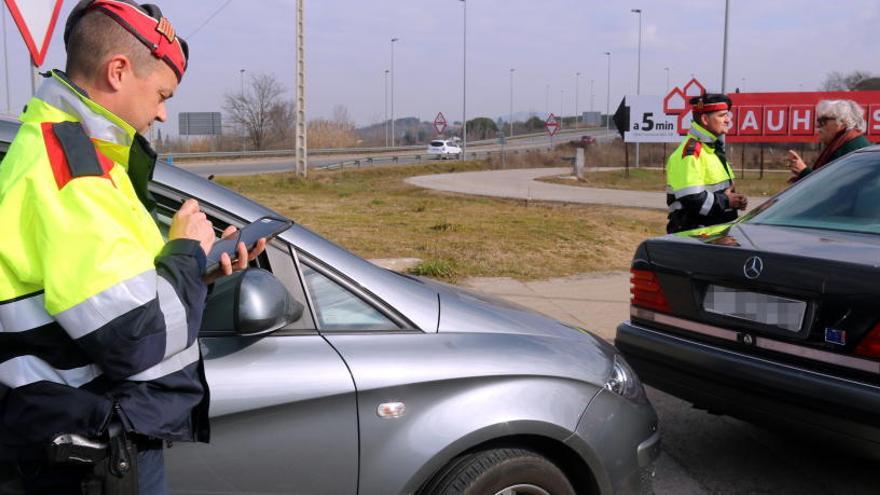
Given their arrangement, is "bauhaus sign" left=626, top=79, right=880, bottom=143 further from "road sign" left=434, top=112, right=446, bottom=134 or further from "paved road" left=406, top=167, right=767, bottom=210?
"road sign" left=434, top=112, right=446, bottom=134

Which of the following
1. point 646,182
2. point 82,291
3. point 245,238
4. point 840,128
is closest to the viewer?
point 82,291

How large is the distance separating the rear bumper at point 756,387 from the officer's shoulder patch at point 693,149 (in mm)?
1787

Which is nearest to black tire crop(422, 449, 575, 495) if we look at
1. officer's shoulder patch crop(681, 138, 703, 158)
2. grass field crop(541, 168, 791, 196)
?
officer's shoulder patch crop(681, 138, 703, 158)

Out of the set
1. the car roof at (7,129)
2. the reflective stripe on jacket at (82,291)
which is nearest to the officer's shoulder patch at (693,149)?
the car roof at (7,129)

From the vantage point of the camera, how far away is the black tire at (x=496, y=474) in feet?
8.07

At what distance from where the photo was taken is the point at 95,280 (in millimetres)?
1459

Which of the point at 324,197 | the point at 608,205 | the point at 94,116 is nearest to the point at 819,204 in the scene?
the point at 94,116

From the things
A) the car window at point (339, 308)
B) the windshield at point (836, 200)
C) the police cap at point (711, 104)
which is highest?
the police cap at point (711, 104)

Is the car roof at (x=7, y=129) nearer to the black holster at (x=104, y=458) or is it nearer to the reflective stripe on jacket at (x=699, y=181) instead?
the black holster at (x=104, y=458)

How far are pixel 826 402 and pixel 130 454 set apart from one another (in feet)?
9.03

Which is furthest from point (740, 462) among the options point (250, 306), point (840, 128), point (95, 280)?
point (95, 280)

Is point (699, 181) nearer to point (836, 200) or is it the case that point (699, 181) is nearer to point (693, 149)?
point (693, 149)

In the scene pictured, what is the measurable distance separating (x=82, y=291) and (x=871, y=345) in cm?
293

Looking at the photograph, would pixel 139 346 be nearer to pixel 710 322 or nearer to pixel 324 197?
pixel 710 322
